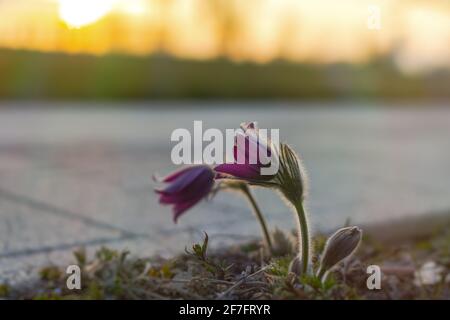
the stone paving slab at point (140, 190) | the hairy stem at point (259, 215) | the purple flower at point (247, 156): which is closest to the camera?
the purple flower at point (247, 156)

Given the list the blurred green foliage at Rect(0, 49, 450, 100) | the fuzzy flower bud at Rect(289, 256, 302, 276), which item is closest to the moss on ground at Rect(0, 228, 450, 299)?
the fuzzy flower bud at Rect(289, 256, 302, 276)

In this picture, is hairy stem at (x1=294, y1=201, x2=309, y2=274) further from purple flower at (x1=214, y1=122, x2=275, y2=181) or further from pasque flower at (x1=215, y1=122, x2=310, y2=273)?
purple flower at (x1=214, y1=122, x2=275, y2=181)

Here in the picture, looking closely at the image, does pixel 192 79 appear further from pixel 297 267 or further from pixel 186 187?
pixel 297 267

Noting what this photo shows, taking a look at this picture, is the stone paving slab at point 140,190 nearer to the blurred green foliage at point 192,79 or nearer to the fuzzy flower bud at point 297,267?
the fuzzy flower bud at point 297,267

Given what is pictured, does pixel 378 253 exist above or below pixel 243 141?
below

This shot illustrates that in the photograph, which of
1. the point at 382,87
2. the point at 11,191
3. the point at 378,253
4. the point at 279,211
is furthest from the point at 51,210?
the point at 382,87

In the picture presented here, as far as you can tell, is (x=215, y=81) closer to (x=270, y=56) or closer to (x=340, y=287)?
(x=270, y=56)

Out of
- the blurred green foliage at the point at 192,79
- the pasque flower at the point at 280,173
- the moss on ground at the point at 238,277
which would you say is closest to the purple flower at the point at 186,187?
the moss on ground at the point at 238,277
